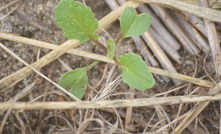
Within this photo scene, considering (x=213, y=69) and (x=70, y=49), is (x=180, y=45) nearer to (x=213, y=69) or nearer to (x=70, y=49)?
(x=213, y=69)

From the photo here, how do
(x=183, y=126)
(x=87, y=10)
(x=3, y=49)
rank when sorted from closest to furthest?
(x=87, y=10) < (x=183, y=126) < (x=3, y=49)

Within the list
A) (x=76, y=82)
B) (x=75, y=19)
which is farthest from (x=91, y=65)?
(x=75, y=19)

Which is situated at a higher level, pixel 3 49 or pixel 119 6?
pixel 3 49

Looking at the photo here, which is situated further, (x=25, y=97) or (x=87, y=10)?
(x=25, y=97)

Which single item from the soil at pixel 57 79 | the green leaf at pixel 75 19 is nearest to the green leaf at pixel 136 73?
the soil at pixel 57 79

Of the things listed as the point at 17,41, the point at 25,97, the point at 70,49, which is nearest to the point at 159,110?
the point at 70,49

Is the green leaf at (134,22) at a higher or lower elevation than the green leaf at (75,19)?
lower

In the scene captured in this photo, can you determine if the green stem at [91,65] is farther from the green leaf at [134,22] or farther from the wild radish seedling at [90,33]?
the green leaf at [134,22]
